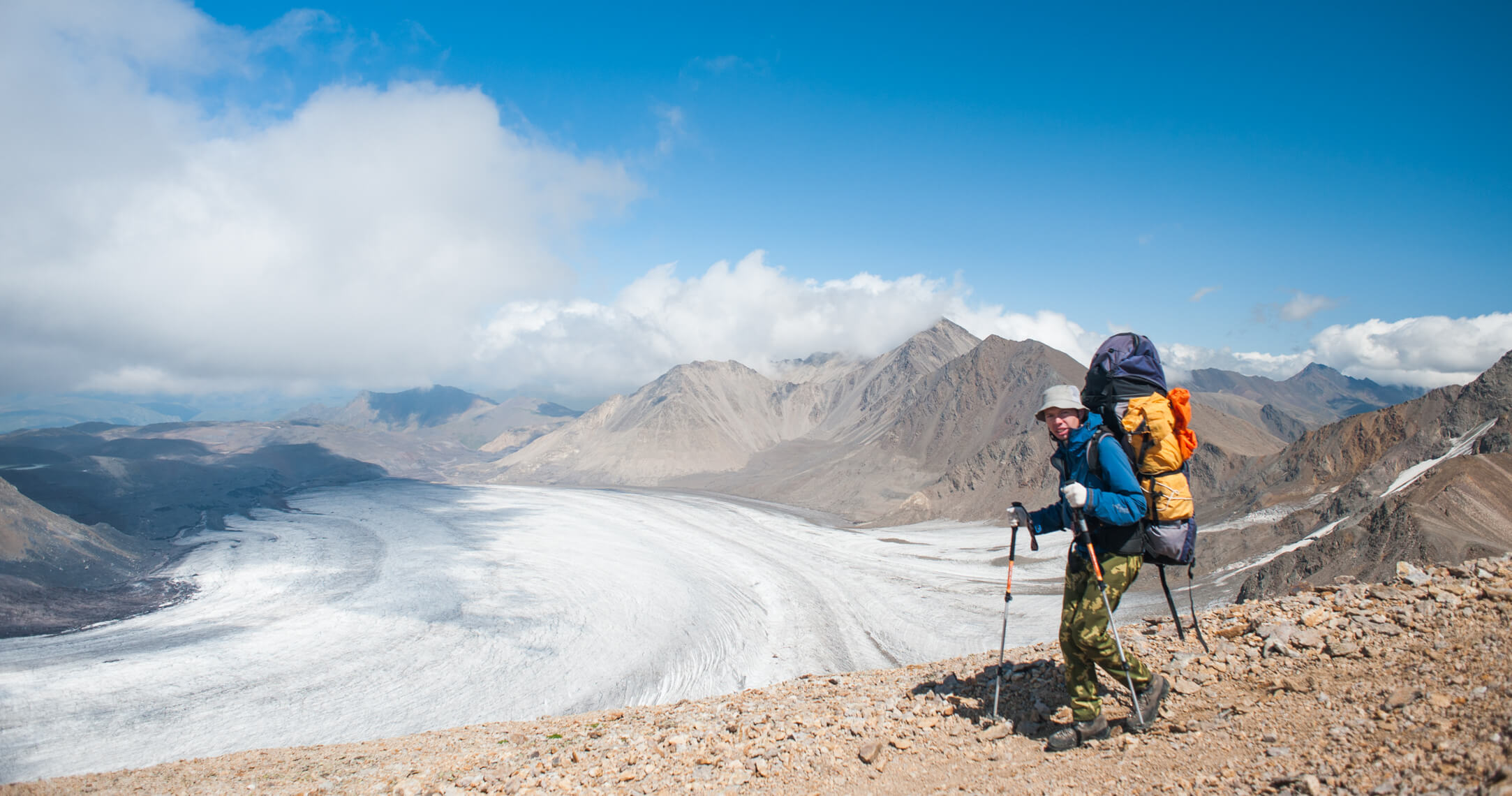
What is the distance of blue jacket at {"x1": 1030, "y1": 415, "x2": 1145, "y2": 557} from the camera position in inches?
152

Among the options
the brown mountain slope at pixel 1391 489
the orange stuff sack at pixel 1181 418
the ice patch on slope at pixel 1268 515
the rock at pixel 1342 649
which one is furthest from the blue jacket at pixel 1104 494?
the ice patch on slope at pixel 1268 515

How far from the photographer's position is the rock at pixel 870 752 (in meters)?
4.46

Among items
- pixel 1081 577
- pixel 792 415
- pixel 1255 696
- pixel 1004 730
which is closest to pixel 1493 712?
pixel 1255 696

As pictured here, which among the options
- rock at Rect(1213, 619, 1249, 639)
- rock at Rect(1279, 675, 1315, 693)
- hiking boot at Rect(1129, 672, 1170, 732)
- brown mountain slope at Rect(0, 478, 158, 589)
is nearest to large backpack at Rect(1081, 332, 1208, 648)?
hiking boot at Rect(1129, 672, 1170, 732)

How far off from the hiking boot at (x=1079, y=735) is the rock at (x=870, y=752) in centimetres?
116

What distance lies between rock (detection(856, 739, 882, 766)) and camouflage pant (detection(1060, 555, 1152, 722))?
4.46ft

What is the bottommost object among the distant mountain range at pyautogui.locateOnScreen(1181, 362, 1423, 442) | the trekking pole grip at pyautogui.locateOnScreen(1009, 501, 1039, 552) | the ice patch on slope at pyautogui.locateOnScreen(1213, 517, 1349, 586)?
the ice patch on slope at pyautogui.locateOnScreen(1213, 517, 1349, 586)

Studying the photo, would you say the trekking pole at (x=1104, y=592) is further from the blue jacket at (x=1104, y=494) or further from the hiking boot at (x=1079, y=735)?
the hiking boot at (x=1079, y=735)

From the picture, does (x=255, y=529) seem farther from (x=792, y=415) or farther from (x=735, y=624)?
(x=792, y=415)

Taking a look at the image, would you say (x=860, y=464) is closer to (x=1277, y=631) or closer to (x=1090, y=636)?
(x=1277, y=631)

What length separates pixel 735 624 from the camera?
2638 cm

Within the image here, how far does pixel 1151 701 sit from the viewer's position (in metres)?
4.08

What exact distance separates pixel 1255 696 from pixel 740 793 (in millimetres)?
3421

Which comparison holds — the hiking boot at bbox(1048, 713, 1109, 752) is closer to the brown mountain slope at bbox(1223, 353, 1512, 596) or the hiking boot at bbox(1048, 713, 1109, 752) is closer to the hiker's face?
the hiker's face
